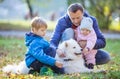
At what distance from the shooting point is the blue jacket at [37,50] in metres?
9.07

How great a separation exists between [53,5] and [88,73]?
54.5m

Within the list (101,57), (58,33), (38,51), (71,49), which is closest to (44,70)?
(38,51)

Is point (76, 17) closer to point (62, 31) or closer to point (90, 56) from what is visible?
point (62, 31)

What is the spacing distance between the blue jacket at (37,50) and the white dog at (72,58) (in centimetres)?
26

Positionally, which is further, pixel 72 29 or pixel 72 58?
pixel 72 29

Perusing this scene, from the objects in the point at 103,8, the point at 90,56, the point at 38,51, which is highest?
the point at 103,8

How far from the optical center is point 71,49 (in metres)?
8.98

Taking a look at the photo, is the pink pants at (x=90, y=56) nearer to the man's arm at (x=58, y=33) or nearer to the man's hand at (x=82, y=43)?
the man's hand at (x=82, y=43)

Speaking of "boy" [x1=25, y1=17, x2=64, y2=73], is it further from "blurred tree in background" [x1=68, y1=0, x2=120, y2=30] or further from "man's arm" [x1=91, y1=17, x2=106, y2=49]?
"blurred tree in background" [x1=68, y1=0, x2=120, y2=30]

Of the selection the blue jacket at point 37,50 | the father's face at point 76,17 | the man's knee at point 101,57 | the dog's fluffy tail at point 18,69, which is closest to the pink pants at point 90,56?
the man's knee at point 101,57

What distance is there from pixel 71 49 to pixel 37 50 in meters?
0.68

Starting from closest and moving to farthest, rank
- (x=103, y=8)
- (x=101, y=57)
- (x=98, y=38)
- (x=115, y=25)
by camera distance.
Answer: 1. (x=98, y=38)
2. (x=101, y=57)
3. (x=103, y=8)
4. (x=115, y=25)

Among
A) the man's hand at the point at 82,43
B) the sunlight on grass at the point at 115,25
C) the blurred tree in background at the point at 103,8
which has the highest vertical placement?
the blurred tree in background at the point at 103,8

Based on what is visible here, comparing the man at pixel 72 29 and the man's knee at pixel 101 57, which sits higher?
the man at pixel 72 29
